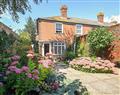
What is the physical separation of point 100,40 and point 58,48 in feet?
39.2

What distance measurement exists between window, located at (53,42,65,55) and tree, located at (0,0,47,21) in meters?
15.8

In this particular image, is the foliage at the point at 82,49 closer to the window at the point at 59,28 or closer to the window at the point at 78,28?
the window at the point at 59,28

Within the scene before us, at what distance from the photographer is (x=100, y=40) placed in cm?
1730

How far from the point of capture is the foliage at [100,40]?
16.7m

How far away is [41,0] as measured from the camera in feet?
41.0

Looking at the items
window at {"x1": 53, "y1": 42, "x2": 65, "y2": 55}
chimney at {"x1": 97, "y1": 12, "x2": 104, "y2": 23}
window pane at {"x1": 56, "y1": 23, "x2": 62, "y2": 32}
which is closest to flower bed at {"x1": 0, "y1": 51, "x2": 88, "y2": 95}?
window at {"x1": 53, "y1": 42, "x2": 65, "y2": 55}

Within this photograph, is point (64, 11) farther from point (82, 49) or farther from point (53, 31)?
point (82, 49)

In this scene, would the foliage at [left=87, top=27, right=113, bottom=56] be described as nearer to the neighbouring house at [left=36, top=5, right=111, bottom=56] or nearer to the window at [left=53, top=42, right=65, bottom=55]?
the window at [left=53, top=42, right=65, bottom=55]

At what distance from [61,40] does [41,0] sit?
54.6 feet

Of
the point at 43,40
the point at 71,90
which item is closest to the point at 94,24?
the point at 43,40

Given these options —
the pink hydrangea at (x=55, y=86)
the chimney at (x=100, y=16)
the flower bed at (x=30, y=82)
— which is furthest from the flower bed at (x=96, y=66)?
the chimney at (x=100, y=16)

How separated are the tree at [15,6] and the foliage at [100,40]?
6630 mm

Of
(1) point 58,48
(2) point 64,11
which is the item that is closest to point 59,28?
(1) point 58,48

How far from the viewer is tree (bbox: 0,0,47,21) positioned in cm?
1202
